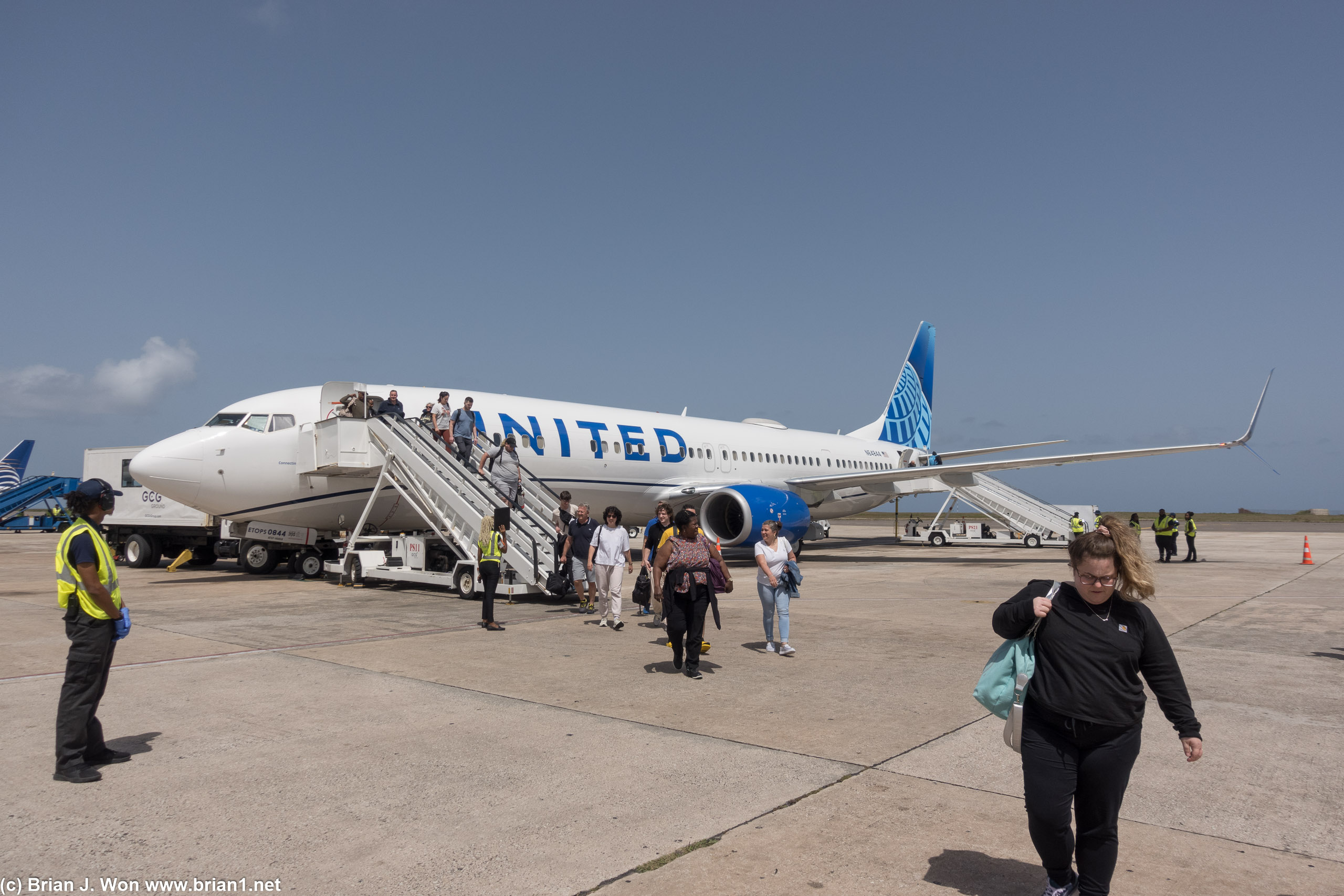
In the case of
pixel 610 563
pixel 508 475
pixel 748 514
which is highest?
pixel 508 475

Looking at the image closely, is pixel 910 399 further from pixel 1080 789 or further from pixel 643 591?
pixel 1080 789

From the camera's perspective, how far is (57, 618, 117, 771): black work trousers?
449cm

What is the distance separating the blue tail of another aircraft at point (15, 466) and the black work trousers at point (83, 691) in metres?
54.1

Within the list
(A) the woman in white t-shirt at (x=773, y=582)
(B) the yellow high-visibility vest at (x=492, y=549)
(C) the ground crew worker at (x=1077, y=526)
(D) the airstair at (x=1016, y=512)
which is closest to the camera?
(A) the woman in white t-shirt at (x=773, y=582)

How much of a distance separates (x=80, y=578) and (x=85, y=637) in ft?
1.12

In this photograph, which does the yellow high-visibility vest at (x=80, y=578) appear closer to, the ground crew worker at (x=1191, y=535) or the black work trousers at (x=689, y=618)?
the black work trousers at (x=689, y=618)

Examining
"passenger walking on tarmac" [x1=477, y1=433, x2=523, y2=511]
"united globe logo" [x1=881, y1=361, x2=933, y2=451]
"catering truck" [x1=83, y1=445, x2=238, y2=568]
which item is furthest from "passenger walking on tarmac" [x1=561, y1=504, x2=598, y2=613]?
"united globe logo" [x1=881, y1=361, x2=933, y2=451]

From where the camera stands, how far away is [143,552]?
18828 millimetres

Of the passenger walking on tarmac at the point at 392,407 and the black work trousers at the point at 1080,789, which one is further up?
the passenger walking on tarmac at the point at 392,407

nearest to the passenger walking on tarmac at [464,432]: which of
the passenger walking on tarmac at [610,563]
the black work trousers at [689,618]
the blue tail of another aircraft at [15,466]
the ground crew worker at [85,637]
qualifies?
the passenger walking on tarmac at [610,563]

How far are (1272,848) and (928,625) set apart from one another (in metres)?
6.69

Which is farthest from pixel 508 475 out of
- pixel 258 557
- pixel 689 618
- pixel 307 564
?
pixel 689 618

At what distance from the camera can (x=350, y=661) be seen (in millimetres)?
7613

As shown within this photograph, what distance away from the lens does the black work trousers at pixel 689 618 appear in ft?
23.7
